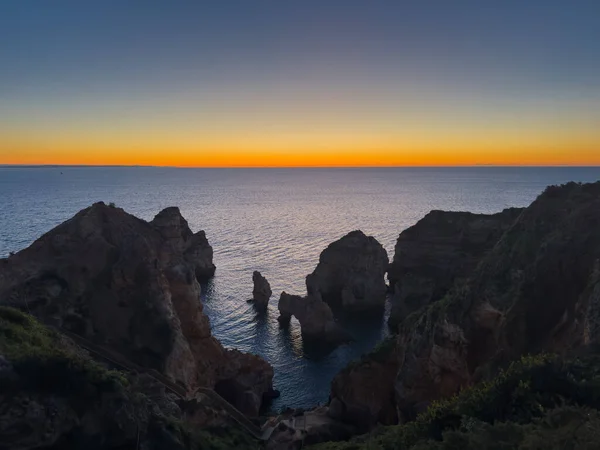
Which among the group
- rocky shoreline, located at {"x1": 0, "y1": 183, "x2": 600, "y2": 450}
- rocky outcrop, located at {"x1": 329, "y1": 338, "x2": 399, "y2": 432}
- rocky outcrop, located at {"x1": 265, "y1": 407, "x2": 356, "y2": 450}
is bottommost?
rocky outcrop, located at {"x1": 265, "y1": 407, "x2": 356, "y2": 450}

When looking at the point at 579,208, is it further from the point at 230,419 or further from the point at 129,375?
the point at 129,375

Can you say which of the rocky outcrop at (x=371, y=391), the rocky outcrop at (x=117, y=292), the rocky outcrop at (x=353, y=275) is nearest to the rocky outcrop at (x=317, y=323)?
the rocky outcrop at (x=353, y=275)

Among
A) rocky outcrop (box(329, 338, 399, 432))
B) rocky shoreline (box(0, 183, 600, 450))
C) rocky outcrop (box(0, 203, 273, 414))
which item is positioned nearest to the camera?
rocky shoreline (box(0, 183, 600, 450))

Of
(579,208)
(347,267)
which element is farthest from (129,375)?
(347,267)

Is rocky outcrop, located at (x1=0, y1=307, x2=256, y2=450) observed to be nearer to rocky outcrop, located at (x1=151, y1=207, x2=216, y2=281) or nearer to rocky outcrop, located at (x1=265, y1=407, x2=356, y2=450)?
rocky outcrop, located at (x1=265, y1=407, x2=356, y2=450)

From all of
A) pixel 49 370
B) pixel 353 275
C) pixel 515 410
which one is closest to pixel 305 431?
pixel 515 410

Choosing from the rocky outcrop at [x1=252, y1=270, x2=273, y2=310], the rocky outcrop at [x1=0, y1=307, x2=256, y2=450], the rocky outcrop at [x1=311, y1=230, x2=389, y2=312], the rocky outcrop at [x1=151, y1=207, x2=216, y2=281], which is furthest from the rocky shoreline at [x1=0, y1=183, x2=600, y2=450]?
the rocky outcrop at [x1=151, y1=207, x2=216, y2=281]

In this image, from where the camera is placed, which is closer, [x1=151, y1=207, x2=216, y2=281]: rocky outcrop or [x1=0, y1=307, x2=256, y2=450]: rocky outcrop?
[x1=0, y1=307, x2=256, y2=450]: rocky outcrop

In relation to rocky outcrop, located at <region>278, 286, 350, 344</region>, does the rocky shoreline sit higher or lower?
higher
